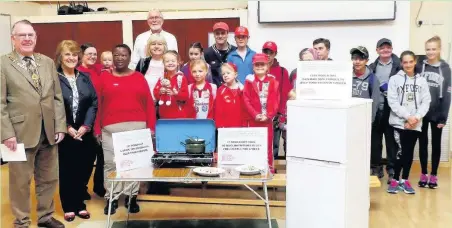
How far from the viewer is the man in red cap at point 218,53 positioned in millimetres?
4145

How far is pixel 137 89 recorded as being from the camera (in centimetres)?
352

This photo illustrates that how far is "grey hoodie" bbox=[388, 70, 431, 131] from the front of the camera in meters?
4.07

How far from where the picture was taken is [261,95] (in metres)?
3.77

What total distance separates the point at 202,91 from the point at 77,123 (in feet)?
3.35

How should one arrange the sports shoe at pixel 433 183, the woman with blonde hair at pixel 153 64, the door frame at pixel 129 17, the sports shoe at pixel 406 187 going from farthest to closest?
the door frame at pixel 129 17
the sports shoe at pixel 433 183
the sports shoe at pixel 406 187
the woman with blonde hair at pixel 153 64

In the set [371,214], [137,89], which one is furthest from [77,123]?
[371,214]

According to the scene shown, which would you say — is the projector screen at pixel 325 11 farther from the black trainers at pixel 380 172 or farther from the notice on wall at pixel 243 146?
the notice on wall at pixel 243 146

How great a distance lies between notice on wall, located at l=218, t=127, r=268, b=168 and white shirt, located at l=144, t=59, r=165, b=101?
108cm

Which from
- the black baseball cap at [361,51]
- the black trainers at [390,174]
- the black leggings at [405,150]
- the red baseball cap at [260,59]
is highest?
the black baseball cap at [361,51]

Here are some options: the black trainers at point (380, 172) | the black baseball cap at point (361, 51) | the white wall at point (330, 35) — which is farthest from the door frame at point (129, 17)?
the black trainers at point (380, 172)

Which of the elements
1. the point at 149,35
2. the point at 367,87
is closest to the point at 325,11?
the point at 367,87

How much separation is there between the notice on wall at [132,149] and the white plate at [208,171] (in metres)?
0.43

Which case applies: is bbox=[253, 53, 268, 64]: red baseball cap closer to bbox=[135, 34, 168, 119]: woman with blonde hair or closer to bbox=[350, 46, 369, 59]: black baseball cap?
bbox=[135, 34, 168, 119]: woman with blonde hair

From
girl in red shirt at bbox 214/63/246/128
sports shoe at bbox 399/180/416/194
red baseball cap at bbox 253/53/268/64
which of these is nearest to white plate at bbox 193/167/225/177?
girl in red shirt at bbox 214/63/246/128
